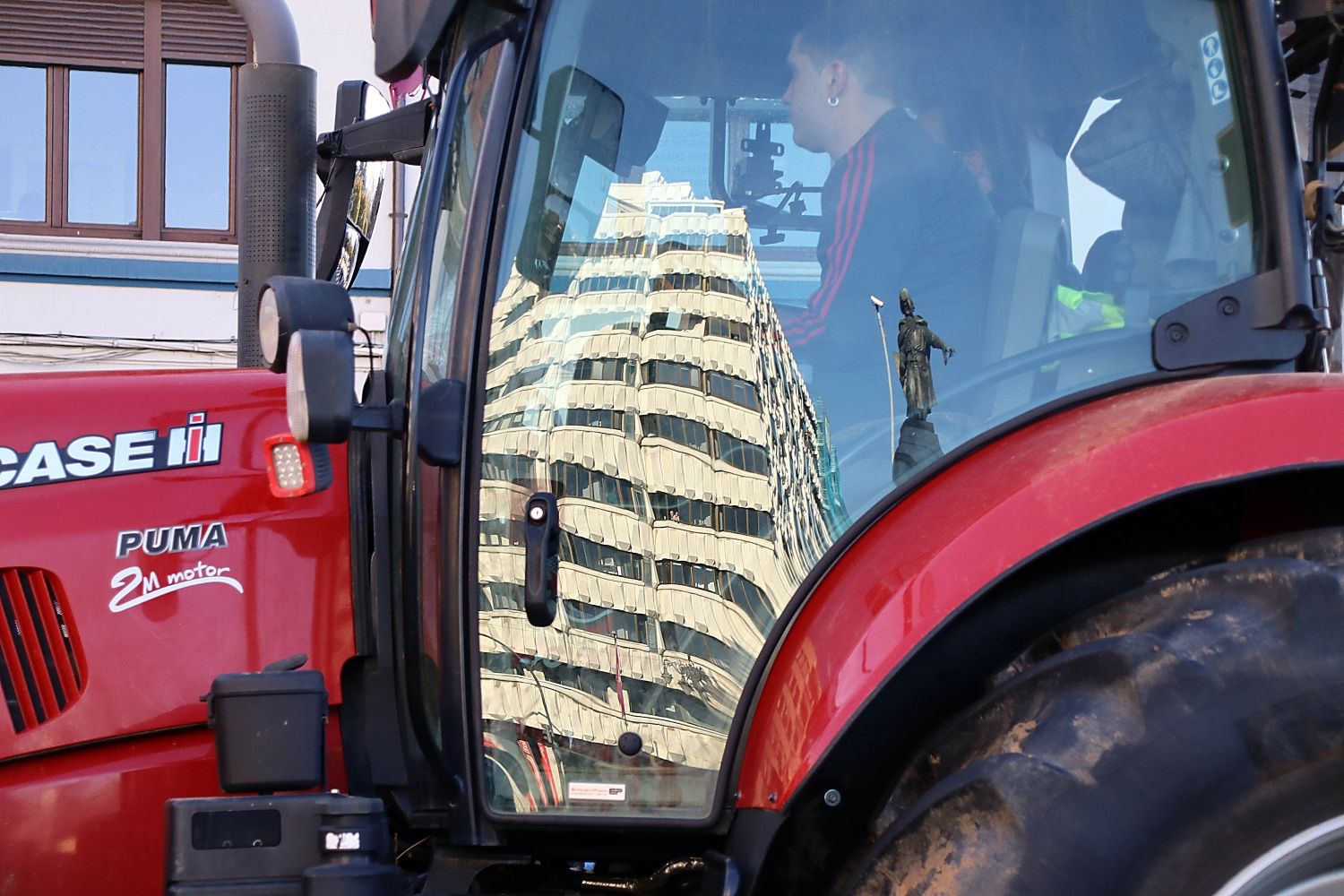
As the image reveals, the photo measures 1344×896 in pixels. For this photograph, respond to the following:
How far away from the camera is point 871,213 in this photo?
2.04 m

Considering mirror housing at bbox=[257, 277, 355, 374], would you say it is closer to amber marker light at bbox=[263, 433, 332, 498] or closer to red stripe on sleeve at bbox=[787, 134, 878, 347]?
amber marker light at bbox=[263, 433, 332, 498]

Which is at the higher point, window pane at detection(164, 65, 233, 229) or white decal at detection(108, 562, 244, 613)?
window pane at detection(164, 65, 233, 229)

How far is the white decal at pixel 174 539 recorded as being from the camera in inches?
89.2

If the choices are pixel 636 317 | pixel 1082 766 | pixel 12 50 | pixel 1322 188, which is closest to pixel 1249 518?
pixel 1082 766

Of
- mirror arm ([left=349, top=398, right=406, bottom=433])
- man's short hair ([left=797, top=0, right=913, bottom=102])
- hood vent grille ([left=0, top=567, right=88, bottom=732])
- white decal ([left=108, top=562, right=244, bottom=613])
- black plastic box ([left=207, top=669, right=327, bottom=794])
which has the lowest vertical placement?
black plastic box ([left=207, top=669, right=327, bottom=794])

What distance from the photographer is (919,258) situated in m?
2.04

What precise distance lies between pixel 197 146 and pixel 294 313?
26.3 ft

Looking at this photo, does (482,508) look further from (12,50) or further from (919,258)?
(12,50)

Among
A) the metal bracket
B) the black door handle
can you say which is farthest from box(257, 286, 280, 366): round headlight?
the metal bracket

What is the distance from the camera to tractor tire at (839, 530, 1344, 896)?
5.26 feet

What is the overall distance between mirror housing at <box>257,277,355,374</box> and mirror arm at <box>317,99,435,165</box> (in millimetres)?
514

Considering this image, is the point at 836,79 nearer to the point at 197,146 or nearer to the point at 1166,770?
the point at 1166,770

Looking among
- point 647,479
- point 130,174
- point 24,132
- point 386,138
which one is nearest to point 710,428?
point 647,479

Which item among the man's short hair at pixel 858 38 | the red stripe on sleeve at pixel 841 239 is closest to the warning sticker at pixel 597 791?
the red stripe on sleeve at pixel 841 239
